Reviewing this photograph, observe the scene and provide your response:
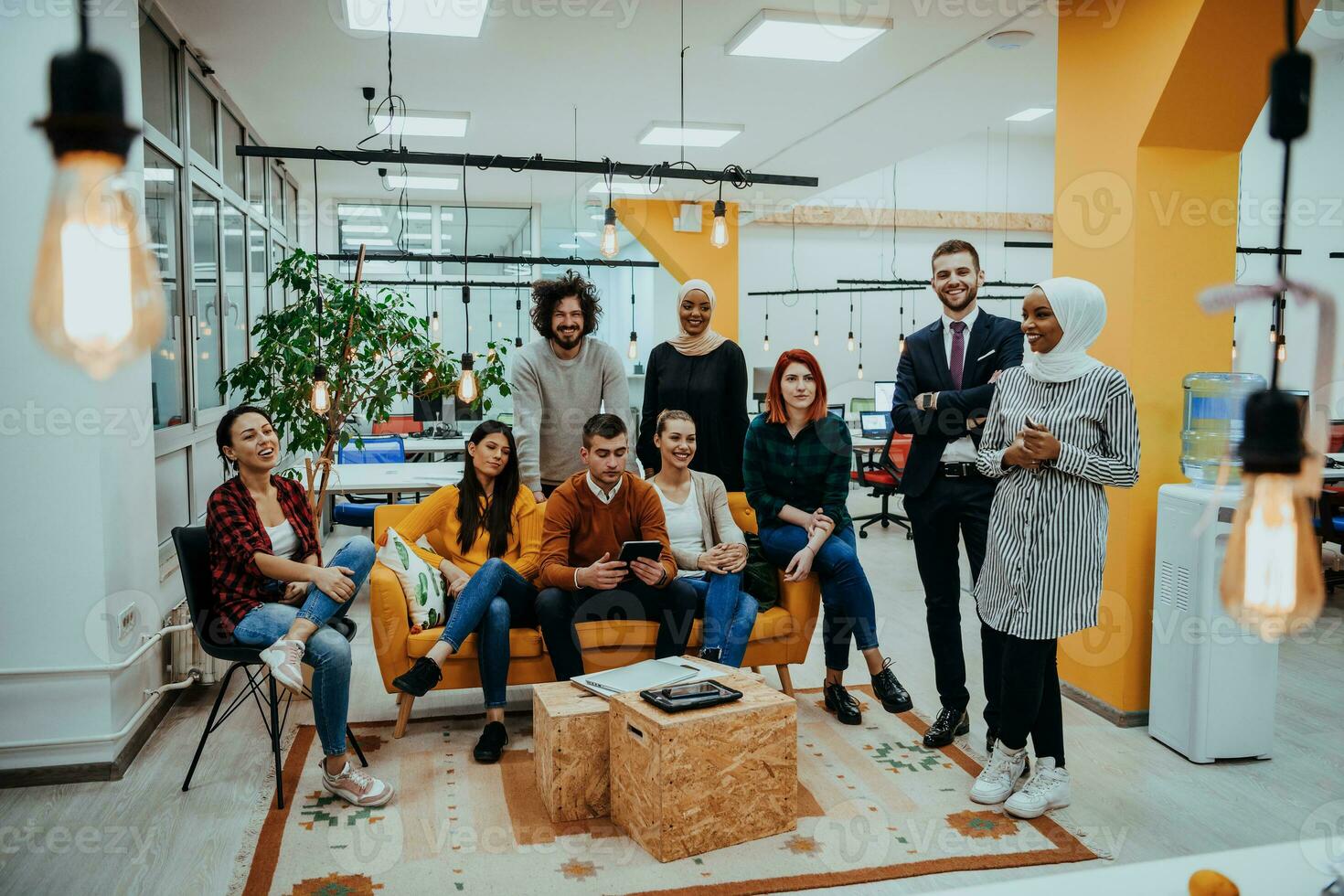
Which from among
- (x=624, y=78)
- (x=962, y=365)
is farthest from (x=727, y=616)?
(x=624, y=78)

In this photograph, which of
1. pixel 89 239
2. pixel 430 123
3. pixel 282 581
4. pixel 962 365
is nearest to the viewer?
pixel 89 239

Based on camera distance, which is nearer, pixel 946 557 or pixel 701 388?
pixel 946 557

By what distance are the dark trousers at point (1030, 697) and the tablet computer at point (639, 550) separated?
1315 mm

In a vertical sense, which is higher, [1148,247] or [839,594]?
[1148,247]

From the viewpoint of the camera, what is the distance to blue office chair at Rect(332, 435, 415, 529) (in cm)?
630

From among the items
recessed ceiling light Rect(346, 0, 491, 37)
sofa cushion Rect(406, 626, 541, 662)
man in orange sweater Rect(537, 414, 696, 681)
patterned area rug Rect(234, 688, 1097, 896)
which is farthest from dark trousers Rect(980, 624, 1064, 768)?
recessed ceiling light Rect(346, 0, 491, 37)

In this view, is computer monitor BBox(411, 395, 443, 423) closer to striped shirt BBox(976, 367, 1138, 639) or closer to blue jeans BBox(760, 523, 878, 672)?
blue jeans BBox(760, 523, 878, 672)

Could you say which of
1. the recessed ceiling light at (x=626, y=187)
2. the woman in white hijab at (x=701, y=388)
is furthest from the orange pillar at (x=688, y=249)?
the woman in white hijab at (x=701, y=388)

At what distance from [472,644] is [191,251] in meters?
3.12

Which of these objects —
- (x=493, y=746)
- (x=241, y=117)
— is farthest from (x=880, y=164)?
(x=493, y=746)

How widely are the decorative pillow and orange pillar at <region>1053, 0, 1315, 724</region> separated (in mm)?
2729

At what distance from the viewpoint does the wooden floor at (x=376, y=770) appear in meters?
2.71

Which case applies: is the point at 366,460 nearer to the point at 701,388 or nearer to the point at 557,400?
the point at 557,400

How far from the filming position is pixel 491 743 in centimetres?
355
